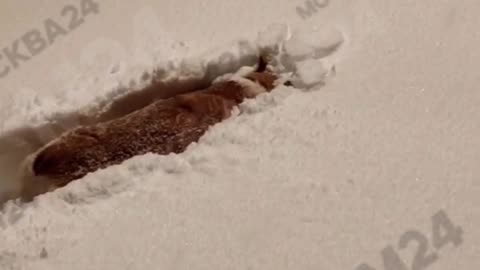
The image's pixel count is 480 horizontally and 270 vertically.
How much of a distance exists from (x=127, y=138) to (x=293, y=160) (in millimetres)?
189

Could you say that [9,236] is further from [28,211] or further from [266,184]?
[266,184]

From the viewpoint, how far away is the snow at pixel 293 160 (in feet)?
2.74

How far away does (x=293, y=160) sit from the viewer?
2.94ft

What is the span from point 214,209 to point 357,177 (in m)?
0.15

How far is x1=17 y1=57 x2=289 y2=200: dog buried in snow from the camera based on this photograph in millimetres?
918

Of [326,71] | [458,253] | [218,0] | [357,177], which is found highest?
[218,0]

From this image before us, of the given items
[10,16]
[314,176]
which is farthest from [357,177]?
[10,16]

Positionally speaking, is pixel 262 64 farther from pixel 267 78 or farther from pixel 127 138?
pixel 127 138

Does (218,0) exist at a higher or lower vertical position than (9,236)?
higher

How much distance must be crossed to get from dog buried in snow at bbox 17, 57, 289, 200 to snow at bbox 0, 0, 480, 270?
Answer: 0.08 feet

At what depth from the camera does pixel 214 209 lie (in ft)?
2.84

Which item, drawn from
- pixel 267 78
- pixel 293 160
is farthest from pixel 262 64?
pixel 293 160

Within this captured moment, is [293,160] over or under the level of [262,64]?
under

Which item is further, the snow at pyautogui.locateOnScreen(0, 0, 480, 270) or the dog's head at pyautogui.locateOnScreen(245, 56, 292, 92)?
the dog's head at pyautogui.locateOnScreen(245, 56, 292, 92)
